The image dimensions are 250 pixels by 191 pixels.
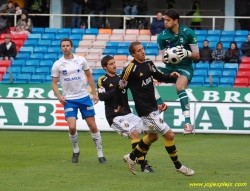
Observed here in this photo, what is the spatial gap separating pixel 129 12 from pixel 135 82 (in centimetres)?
1730

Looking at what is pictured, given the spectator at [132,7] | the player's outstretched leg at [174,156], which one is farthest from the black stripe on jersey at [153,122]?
the spectator at [132,7]

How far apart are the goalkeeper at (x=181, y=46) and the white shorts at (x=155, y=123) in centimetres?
57

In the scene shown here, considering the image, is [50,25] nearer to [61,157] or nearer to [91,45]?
[91,45]

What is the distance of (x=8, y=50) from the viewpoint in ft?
80.3

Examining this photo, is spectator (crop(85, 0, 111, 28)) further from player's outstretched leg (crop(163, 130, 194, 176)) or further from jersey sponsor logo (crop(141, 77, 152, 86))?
player's outstretched leg (crop(163, 130, 194, 176))

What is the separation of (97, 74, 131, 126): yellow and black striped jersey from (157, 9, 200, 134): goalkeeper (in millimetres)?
1186

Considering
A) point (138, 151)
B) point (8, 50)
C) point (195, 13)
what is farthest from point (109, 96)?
point (195, 13)

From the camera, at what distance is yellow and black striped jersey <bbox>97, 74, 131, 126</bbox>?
10.6 meters

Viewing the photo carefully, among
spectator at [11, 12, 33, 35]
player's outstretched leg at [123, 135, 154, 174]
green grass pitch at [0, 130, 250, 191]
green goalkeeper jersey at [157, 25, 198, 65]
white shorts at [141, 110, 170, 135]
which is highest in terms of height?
green goalkeeper jersey at [157, 25, 198, 65]

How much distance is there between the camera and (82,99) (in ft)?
35.3

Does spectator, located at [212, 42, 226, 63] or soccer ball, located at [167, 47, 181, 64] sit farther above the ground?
soccer ball, located at [167, 47, 181, 64]

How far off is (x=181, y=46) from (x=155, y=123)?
1439 millimetres

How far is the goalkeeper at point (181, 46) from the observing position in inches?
381

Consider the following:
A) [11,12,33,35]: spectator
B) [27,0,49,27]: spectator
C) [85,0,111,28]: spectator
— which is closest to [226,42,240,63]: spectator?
[85,0,111,28]: spectator
